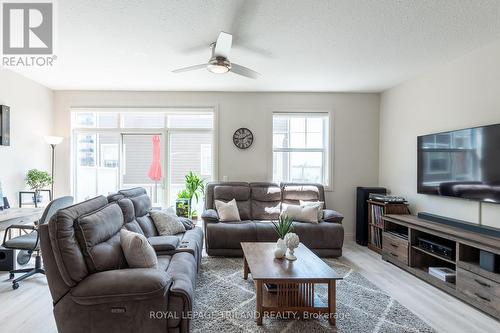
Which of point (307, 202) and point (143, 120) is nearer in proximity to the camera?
point (307, 202)

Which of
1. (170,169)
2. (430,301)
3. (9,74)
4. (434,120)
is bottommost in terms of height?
(430,301)

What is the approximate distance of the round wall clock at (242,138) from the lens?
508 cm

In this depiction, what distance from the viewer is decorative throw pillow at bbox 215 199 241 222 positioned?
14.0 feet

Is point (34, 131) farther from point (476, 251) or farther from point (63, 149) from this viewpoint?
point (476, 251)

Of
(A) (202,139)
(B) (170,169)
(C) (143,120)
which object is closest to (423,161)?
(A) (202,139)

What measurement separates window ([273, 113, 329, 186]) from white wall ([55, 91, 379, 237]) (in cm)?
21

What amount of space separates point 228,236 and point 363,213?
2.36 meters

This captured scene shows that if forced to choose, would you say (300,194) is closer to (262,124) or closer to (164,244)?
(262,124)

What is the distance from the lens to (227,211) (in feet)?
14.1

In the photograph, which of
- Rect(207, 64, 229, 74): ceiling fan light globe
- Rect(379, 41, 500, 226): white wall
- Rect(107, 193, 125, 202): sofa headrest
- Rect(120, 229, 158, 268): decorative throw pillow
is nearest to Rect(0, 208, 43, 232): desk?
Rect(107, 193, 125, 202): sofa headrest

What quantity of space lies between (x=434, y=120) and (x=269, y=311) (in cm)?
338

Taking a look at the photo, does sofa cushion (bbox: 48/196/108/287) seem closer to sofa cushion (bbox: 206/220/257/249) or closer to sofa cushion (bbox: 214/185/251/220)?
sofa cushion (bbox: 206/220/257/249)

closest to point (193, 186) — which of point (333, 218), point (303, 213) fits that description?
point (303, 213)

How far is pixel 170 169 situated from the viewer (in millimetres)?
5215
